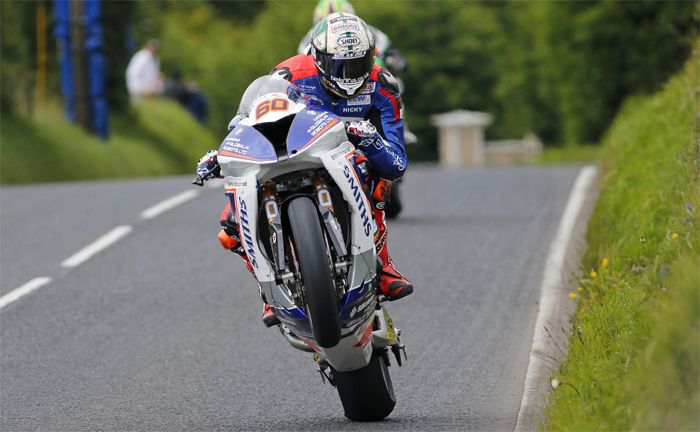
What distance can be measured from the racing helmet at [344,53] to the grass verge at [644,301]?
1583 mm

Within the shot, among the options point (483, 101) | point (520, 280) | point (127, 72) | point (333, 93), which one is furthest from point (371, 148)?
point (483, 101)

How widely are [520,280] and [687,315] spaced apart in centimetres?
624

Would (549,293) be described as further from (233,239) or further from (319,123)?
(319,123)

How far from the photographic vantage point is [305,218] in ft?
21.1

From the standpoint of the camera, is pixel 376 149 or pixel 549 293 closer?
pixel 376 149

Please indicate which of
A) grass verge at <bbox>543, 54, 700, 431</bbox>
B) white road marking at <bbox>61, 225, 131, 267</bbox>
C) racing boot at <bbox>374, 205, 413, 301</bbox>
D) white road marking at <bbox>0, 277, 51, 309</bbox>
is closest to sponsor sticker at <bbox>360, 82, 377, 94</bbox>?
racing boot at <bbox>374, 205, 413, 301</bbox>

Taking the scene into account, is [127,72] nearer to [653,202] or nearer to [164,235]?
[164,235]

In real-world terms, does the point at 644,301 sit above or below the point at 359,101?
below

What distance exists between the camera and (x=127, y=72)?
3095 cm

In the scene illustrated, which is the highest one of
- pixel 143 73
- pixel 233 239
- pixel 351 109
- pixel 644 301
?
pixel 351 109

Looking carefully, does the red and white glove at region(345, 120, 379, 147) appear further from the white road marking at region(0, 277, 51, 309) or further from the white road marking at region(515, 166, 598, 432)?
the white road marking at region(0, 277, 51, 309)

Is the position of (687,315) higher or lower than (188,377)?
higher

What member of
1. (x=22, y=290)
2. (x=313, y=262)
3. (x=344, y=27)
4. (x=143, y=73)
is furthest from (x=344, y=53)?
(x=143, y=73)

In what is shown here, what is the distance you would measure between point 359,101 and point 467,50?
211 feet
